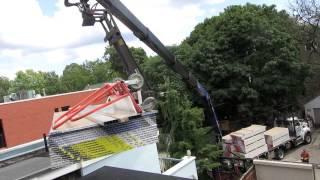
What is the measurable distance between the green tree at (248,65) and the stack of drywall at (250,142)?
4.83 meters

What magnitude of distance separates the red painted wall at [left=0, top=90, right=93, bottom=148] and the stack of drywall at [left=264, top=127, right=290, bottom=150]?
13.2 m

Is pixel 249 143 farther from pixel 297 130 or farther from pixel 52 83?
pixel 52 83

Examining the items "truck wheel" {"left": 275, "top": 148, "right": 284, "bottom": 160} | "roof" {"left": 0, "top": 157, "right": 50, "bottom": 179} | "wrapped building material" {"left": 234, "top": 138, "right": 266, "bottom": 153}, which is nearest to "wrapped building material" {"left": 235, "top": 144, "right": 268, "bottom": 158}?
"wrapped building material" {"left": 234, "top": 138, "right": 266, "bottom": 153}

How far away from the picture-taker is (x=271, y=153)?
87.6 feet

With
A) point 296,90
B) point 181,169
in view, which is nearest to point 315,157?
point 296,90

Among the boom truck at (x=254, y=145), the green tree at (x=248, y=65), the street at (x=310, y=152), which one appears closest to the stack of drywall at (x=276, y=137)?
the boom truck at (x=254, y=145)

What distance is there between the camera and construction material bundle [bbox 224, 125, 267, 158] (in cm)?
2486

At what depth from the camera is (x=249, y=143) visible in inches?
986

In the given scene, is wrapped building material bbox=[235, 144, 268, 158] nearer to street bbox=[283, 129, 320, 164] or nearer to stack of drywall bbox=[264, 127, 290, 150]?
stack of drywall bbox=[264, 127, 290, 150]

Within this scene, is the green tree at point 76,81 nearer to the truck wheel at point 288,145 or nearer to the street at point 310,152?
the street at point 310,152

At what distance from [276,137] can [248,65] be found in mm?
7134

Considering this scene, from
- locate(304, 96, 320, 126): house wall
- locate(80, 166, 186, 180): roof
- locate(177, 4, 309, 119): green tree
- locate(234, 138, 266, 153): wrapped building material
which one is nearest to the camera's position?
locate(80, 166, 186, 180): roof

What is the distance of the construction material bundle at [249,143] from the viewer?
24859 millimetres

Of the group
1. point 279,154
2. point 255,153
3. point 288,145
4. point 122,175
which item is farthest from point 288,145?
point 122,175
